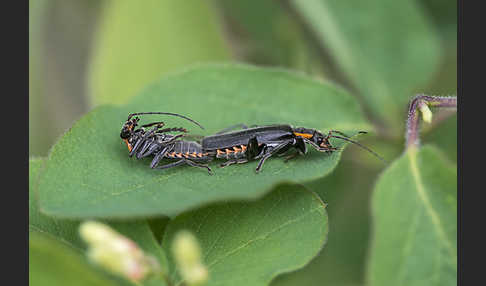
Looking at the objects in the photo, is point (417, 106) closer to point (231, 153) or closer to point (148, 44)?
point (231, 153)

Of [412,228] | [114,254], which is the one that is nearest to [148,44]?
[412,228]

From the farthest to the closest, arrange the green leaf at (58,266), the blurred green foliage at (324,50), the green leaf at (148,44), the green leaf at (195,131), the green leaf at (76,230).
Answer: the green leaf at (148,44) → the blurred green foliage at (324,50) → the green leaf at (76,230) → the green leaf at (195,131) → the green leaf at (58,266)

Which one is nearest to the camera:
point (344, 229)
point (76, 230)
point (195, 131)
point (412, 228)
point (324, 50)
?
point (76, 230)

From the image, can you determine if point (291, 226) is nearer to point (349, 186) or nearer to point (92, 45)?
point (349, 186)

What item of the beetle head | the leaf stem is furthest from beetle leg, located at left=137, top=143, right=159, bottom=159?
the leaf stem

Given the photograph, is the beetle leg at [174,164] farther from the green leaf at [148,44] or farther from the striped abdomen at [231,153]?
the green leaf at [148,44]

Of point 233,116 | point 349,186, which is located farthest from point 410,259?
point 349,186

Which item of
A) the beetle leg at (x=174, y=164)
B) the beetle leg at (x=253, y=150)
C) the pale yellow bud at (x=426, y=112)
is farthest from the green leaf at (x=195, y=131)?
the pale yellow bud at (x=426, y=112)
